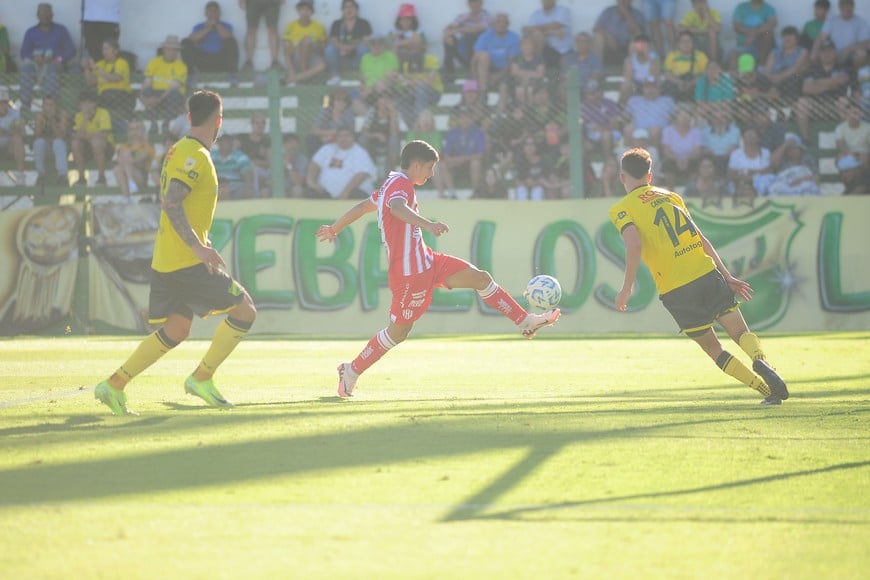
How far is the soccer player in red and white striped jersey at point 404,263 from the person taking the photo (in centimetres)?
912

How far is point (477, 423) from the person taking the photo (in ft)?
24.3

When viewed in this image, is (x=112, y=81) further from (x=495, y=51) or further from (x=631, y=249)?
(x=631, y=249)

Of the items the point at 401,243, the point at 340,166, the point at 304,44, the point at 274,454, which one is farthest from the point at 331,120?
the point at 274,454

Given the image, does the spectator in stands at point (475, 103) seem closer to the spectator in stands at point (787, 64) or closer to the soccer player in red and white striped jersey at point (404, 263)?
the spectator in stands at point (787, 64)

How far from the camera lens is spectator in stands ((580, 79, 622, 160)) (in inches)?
751

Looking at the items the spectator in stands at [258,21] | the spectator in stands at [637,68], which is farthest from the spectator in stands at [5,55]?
the spectator in stands at [637,68]

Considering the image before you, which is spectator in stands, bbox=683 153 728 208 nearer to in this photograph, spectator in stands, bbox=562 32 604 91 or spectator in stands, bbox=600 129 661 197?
spectator in stands, bbox=600 129 661 197

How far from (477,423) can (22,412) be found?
2926 millimetres

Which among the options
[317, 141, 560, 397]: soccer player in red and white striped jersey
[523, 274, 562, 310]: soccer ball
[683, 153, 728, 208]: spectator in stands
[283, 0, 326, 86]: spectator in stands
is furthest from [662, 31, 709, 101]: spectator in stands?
[317, 141, 560, 397]: soccer player in red and white striped jersey

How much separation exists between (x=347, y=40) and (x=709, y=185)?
6686 mm

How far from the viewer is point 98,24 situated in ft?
72.0

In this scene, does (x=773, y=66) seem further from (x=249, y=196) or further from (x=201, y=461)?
(x=201, y=461)

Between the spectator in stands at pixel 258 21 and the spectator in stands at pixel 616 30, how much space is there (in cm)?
559

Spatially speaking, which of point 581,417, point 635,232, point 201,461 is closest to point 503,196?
point 635,232
